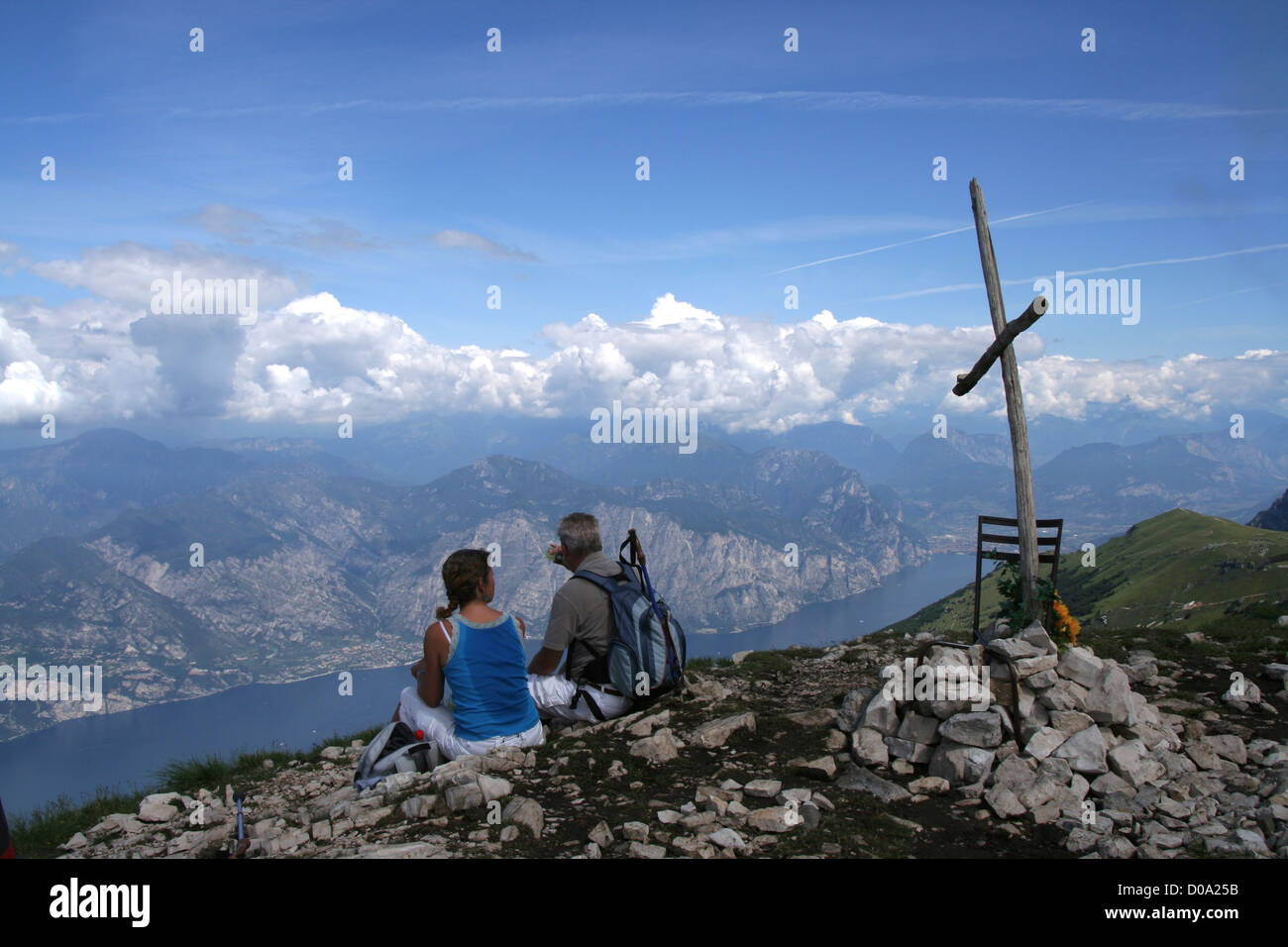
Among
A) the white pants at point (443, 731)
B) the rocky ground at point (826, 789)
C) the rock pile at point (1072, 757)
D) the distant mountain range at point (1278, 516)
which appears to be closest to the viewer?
the rocky ground at point (826, 789)

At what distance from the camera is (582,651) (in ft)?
29.3

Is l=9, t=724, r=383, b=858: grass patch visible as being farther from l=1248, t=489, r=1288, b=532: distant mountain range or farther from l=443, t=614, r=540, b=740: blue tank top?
l=1248, t=489, r=1288, b=532: distant mountain range

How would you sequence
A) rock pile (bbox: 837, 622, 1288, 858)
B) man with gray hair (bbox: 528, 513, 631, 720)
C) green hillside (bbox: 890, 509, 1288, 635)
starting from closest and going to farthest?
rock pile (bbox: 837, 622, 1288, 858) < man with gray hair (bbox: 528, 513, 631, 720) < green hillside (bbox: 890, 509, 1288, 635)

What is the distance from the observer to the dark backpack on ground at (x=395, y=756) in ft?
25.3

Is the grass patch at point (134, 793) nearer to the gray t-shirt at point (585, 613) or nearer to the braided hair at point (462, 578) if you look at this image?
the braided hair at point (462, 578)

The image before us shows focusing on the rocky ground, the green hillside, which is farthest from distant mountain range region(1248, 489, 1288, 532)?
the rocky ground

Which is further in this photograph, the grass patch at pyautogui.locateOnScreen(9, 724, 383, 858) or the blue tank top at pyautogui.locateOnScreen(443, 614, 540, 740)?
the grass patch at pyautogui.locateOnScreen(9, 724, 383, 858)

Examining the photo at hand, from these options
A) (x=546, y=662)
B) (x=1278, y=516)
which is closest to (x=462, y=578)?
(x=546, y=662)

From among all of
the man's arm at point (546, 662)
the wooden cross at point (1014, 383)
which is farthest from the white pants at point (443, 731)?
the wooden cross at point (1014, 383)

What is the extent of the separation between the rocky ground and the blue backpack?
51 centimetres

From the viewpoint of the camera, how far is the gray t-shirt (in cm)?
847

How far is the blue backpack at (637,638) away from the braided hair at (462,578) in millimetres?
1416
